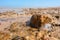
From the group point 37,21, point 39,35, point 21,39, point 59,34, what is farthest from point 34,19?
point 21,39

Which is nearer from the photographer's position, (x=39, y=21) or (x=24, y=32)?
(x=24, y=32)

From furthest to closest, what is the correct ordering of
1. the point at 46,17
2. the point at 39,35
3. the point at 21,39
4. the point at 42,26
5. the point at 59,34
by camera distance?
1. the point at 46,17
2. the point at 42,26
3. the point at 59,34
4. the point at 39,35
5. the point at 21,39

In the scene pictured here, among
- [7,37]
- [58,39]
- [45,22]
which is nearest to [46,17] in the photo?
[45,22]

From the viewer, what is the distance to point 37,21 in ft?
43.4

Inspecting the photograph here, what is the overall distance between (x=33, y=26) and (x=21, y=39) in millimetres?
5172

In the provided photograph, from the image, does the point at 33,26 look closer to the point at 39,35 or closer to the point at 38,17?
the point at 38,17

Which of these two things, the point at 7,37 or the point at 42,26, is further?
the point at 42,26

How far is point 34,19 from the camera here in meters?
13.5

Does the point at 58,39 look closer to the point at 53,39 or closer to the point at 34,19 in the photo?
the point at 53,39

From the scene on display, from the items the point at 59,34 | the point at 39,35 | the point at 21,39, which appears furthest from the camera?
the point at 59,34

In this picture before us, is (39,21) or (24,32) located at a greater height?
(39,21)

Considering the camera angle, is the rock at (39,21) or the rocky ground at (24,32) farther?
the rock at (39,21)

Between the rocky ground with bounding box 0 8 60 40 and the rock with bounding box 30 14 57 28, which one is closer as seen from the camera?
the rocky ground with bounding box 0 8 60 40

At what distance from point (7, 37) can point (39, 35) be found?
1.83m
